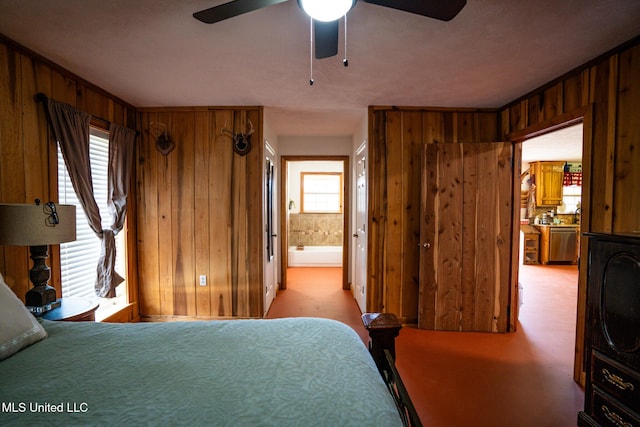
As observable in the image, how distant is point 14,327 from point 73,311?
72 cm

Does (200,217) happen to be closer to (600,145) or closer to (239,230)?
(239,230)

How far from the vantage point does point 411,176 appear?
10.0 feet

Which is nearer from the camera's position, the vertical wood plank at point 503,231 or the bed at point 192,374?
the bed at point 192,374

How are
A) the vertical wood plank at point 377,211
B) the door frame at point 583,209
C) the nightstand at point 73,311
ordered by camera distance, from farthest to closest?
the vertical wood plank at point 377,211 → the door frame at point 583,209 → the nightstand at point 73,311

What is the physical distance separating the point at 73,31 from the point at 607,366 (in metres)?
3.57

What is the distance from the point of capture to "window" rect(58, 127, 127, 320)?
2.24 m

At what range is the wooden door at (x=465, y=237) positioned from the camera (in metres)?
2.87

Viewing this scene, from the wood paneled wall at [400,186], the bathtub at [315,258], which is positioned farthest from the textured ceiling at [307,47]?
the bathtub at [315,258]

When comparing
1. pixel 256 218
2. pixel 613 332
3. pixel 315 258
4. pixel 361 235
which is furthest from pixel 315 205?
pixel 613 332

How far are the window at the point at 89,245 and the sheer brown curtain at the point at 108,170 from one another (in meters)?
0.08

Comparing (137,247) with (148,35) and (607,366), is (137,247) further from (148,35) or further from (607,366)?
(607,366)

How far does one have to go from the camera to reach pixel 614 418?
146 centimetres

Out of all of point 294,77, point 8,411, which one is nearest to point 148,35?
point 294,77

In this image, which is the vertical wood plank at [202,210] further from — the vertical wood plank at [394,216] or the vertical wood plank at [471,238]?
the vertical wood plank at [471,238]
